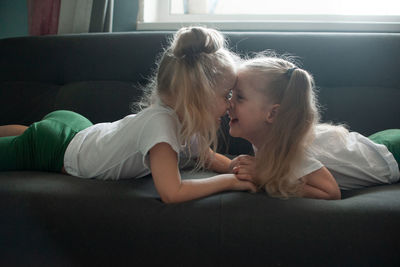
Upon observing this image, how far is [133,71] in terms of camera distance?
173 centimetres

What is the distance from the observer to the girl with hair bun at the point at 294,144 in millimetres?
1037

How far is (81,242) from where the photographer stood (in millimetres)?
886

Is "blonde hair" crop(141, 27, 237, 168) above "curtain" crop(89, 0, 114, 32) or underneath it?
underneath

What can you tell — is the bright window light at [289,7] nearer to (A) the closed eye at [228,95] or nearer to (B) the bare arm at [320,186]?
(A) the closed eye at [228,95]

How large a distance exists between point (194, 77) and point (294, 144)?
36 cm

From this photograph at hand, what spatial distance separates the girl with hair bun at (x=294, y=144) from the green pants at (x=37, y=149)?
0.62 metres

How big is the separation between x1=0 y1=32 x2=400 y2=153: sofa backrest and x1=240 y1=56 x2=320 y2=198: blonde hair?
0.49 metres

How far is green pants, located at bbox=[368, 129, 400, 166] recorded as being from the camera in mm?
1251

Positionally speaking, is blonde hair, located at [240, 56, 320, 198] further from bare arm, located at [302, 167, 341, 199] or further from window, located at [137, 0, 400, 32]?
window, located at [137, 0, 400, 32]

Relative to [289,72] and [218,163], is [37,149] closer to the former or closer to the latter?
[218,163]

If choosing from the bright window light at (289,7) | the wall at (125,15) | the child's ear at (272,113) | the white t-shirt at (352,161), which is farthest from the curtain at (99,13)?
the white t-shirt at (352,161)

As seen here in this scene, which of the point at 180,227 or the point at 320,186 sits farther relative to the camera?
the point at 320,186

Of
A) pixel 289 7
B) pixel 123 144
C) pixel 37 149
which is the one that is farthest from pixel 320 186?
pixel 289 7

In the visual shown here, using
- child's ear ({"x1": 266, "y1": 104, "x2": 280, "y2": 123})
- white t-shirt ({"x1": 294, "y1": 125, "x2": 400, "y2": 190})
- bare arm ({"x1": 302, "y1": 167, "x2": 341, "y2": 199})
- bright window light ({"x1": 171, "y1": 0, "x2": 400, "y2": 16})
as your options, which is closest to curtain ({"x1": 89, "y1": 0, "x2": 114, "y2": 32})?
bright window light ({"x1": 171, "y1": 0, "x2": 400, "y2": 16})
